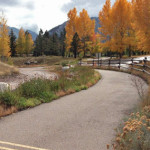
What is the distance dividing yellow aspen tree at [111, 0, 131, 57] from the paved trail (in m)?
29.0

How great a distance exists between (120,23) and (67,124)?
32.6m

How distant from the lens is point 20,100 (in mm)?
6816

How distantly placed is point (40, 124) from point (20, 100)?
87.7 inches

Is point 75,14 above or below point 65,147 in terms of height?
above

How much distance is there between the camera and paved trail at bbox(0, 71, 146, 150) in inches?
155

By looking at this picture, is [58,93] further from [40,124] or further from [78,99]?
[40,124]

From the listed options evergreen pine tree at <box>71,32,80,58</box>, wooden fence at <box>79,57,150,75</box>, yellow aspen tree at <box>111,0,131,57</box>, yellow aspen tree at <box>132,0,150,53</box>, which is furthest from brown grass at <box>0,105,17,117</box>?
evergreen pine tree at <box>71,32,80,58</box>

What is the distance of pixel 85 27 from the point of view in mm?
47312

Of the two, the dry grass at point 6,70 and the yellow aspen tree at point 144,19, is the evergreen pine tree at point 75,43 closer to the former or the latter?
the yellow aspen tree at point 144,19

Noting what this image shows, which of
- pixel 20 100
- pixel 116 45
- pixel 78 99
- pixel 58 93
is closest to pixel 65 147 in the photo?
pixel 20 100

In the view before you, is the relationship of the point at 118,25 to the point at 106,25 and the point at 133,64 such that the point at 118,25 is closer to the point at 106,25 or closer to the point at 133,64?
the point at 106,25

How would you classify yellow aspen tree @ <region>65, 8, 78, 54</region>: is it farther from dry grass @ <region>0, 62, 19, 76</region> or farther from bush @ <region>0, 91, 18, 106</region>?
bush @ <region>0, 91, 18, 106</region>

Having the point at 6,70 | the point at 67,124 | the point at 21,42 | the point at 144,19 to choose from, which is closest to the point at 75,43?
the point at 144,19

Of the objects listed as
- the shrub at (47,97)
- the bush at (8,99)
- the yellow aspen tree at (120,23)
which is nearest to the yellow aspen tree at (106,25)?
the yellow aspen tree at (120,23)
